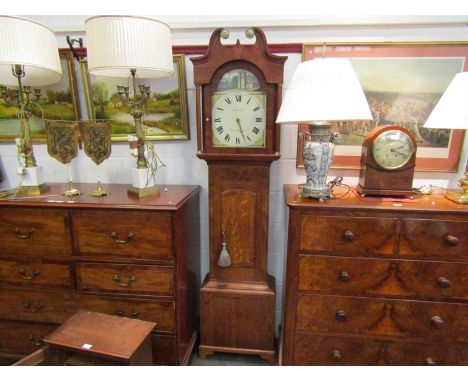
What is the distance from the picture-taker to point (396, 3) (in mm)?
1395

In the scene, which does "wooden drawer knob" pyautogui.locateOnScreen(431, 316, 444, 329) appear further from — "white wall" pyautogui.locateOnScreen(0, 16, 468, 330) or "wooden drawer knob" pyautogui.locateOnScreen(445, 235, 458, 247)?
"white wall" pyautogui.locateOnScreen(0, 16, 468, 330)

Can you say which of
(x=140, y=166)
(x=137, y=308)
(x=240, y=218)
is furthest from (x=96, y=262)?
(x=240, y=218)

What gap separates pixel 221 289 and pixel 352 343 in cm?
70

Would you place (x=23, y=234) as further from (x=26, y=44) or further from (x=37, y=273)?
(x=26, y=44)

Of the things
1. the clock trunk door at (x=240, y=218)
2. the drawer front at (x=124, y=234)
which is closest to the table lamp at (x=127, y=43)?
the clock trunk door at (x=240, y=218)

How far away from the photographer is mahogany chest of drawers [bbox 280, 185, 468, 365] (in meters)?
1.20

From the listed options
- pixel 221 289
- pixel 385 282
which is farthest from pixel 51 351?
pixel 385 282

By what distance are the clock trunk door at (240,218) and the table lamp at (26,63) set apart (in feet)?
3.04

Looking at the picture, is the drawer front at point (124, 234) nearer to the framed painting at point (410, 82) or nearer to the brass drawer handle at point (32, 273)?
the brass drawer handle at point (32, 273)

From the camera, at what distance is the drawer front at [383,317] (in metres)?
1.26

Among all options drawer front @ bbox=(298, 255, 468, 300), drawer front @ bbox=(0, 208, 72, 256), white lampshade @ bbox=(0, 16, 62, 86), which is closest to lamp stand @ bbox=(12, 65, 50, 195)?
drawer front @ bbox=(0, 208, 72, 256)

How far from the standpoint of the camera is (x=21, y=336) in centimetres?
152

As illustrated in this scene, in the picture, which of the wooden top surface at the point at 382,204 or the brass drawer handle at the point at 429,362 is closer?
the wooden top surface at the point at 382,204

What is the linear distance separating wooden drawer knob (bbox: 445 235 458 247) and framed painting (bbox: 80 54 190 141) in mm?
1418
